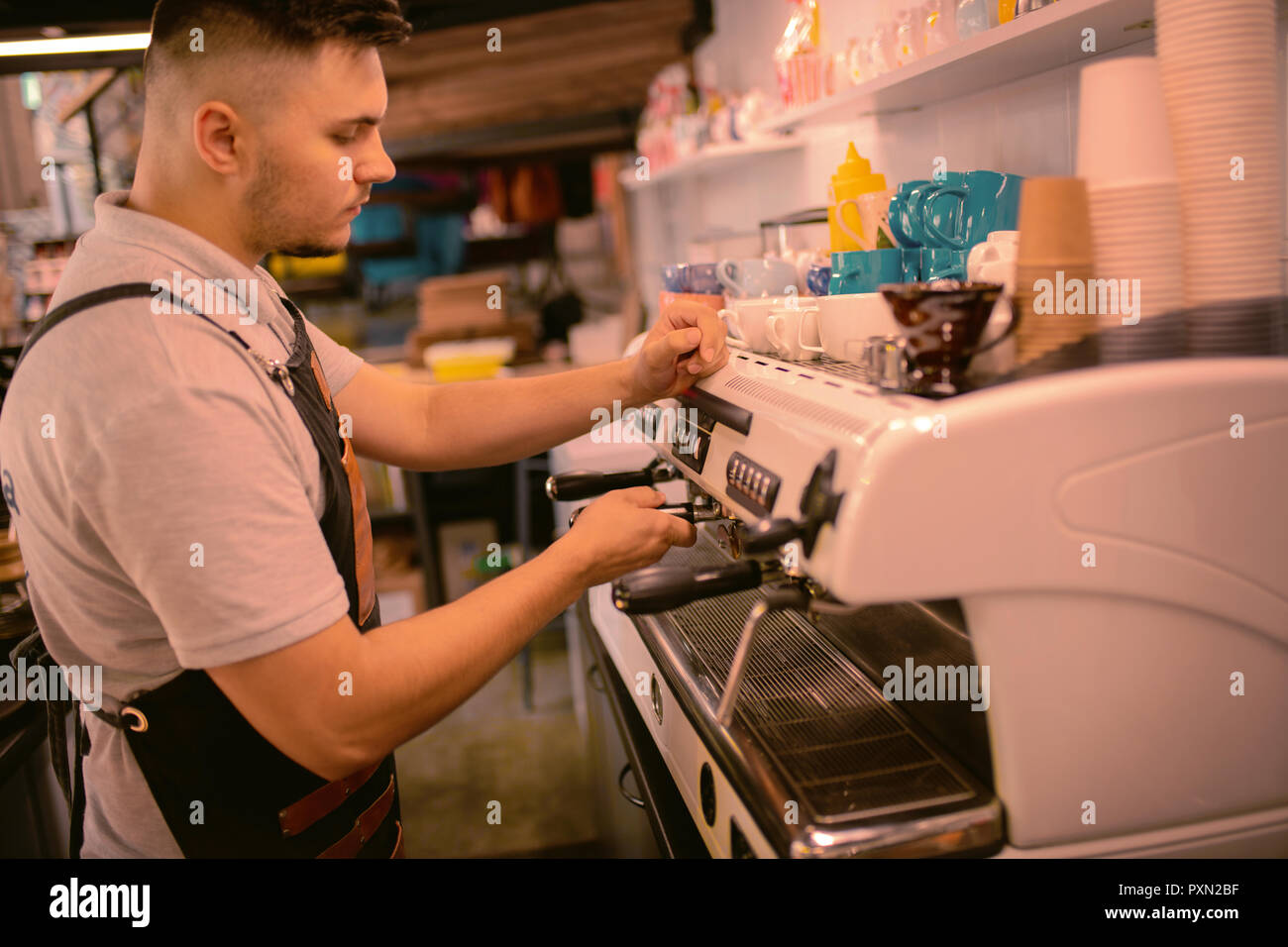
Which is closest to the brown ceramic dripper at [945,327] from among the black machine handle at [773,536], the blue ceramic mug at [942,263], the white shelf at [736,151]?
the black machine handle at [773,536]

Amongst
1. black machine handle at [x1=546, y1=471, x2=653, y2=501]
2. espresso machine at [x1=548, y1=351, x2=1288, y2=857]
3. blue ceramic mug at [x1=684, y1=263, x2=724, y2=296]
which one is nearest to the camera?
espresso machine at [x1=548, y1=351, x2=1288, y2=857]

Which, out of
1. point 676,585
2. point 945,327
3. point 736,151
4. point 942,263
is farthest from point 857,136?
point 676,585

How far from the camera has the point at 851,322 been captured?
4.03 ft

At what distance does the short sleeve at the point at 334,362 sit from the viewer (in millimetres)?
1561

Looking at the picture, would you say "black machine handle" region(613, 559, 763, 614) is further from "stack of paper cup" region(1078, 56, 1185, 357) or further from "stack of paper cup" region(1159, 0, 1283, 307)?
"stack of paper cup" region(1159, 0, 1283, 307)

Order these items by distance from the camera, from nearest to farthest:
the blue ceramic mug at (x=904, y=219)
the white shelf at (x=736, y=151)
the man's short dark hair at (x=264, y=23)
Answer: the man's short dark hair at (x=264, y=23)
the blue ceramic mug at (x=904, y=219)
the white shelf at (x=736, y=151)

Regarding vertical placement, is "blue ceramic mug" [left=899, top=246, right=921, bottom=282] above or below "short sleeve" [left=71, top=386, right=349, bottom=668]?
above

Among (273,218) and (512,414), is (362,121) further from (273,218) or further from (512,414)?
(512,414)

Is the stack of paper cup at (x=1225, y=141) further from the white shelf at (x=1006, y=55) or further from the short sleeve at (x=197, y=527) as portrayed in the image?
the short sleeve at (x=197, y=527)

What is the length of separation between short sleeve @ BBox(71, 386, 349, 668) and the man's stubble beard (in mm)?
315

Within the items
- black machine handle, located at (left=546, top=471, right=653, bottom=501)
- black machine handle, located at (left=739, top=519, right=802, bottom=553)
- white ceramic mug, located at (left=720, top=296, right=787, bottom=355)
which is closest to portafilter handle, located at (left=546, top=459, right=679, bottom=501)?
black machine handle, located at (left=546, top=471, right=653, bottom=501)

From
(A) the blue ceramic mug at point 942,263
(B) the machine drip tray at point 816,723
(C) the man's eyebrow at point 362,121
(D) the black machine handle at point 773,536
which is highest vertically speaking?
(C) the man's eyebrow at point 362,121

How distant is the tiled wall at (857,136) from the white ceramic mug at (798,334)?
1.72ft

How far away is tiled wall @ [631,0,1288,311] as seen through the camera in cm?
154
